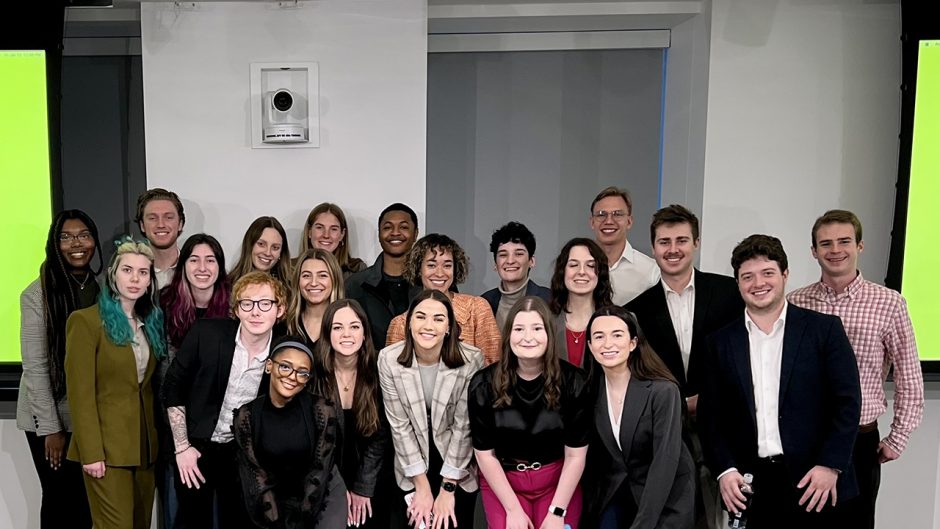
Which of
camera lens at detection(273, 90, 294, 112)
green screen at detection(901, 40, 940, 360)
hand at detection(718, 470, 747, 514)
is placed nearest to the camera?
hand at detection(718, 470, 747, 514)

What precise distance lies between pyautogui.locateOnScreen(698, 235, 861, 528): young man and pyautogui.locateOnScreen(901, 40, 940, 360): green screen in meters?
1.21

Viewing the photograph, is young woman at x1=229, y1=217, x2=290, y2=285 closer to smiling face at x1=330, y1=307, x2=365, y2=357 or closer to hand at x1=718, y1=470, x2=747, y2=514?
smiling face at x1=330, y1=307, x2=365, y2=357

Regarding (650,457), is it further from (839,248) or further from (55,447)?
(55,447)

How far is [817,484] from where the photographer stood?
8.96ft

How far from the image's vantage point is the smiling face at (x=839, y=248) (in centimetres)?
296

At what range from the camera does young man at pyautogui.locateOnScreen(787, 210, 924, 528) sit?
296 centimetres

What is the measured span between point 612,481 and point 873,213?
2182 millimetres

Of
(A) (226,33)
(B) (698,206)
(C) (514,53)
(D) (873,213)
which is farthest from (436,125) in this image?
(D) (873,213)

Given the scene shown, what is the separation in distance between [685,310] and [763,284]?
43 centimetres

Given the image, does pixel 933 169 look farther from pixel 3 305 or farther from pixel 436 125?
pixel 3 305

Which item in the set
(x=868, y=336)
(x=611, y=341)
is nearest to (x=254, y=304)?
(x=611, y=341)

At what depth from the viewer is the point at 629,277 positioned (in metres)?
3.52

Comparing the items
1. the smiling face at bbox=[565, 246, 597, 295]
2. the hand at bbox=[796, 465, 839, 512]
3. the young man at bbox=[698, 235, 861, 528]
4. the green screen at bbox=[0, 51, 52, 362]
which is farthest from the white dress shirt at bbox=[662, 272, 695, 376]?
the green screen at bbox=[0, 51, 52, 362]

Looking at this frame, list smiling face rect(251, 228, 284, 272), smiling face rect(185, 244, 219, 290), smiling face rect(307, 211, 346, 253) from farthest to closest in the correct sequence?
smiling face rect(307, 211, 346, 253), smiling face rect(251, 228, 284, 272), smiling face rect(185, 244, 219, 290)
